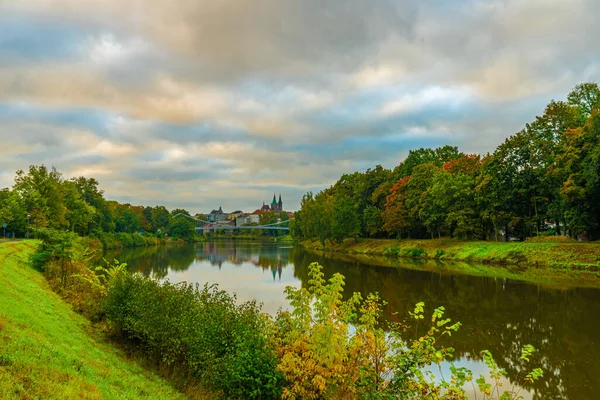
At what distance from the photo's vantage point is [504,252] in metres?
38.5

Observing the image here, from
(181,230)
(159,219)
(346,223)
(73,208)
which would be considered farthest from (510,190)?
(159,219)

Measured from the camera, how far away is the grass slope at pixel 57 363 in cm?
582

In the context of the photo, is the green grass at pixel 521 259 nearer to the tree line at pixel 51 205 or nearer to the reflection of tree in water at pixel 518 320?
the reflection of tree in water at pixel 518 320

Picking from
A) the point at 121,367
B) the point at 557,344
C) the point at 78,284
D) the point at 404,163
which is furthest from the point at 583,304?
the point at 404,163

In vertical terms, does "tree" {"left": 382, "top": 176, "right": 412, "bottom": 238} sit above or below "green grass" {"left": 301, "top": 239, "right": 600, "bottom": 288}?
above

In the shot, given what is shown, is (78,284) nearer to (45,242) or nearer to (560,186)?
(45,242)

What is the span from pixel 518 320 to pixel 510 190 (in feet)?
94.8

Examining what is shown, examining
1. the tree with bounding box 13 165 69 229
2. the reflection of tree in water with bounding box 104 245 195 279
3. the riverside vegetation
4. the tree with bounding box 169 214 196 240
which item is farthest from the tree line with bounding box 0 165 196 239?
the tree with bounding box 169 214 196 240

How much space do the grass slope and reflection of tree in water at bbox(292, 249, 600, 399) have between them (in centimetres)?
927

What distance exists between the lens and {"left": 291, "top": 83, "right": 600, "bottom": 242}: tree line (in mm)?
33000

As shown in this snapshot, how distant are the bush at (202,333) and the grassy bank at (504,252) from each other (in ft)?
107

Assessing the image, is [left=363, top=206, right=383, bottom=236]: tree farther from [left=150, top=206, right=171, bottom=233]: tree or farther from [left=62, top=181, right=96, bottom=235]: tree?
[left=150, top=206, right=171, bottom=233]: tree

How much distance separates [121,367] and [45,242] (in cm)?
1781

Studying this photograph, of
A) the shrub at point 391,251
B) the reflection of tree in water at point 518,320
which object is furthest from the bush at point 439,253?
the reflection of tree in water at point 518,320
